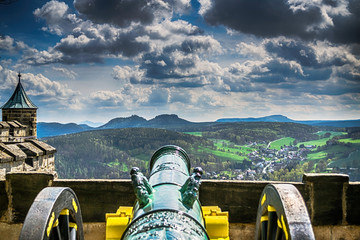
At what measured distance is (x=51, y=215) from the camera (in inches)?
94.7

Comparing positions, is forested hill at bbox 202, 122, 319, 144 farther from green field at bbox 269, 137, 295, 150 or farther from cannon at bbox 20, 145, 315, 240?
cannon at bbox 20, 145, 315, 240

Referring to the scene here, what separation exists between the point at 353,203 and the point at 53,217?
10.2ft

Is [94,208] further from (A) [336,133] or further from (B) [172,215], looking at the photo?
(A) [336,133]

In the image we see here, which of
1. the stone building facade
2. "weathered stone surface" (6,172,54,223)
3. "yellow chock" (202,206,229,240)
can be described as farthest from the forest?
"yellow chock" (202,206,229,240)

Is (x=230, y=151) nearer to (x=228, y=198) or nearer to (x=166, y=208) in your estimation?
(x=228, y=198)

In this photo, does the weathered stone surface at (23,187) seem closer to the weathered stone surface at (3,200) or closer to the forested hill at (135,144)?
the weathered stone surface at (3,200)

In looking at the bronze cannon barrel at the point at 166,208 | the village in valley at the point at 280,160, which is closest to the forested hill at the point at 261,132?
the village in valley at the point at 280,160

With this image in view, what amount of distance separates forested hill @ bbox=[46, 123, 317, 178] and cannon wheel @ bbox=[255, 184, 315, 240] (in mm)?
47526

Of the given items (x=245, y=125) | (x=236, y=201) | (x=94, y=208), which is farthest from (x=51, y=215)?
(x=245, y=125)

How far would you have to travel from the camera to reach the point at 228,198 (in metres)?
4.27

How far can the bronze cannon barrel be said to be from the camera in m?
2.13

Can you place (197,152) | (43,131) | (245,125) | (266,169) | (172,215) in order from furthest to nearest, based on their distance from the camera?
(43,131), (245,125), (197,152), (266,169), (172,215)

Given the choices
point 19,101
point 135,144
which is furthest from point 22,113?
point 135,144

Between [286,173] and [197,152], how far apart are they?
671 inches
